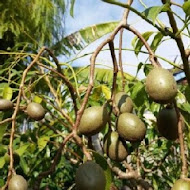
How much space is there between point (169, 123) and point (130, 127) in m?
0.08

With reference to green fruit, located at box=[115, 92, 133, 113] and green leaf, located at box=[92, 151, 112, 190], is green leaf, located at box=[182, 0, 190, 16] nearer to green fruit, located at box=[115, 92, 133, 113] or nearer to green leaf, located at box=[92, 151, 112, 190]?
green fruit, located at box=[115, 92, 133, 113]

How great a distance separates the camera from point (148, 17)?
0.70m

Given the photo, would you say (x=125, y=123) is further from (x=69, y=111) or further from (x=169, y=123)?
(x=69, y=111)

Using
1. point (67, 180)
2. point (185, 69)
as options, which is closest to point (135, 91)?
point (185, 69)

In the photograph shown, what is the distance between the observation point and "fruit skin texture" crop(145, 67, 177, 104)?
2.17 feet

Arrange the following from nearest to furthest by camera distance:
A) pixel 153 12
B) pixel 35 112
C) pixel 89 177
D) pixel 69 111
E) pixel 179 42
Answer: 1. pixel 89 177
2. pixel 153 12
3. pixel 179 42
4. pixel 35 112
5. pixel 69 111

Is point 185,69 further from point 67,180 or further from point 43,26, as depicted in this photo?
point 43,26

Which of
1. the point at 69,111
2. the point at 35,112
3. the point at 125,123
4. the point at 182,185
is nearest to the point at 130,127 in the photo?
the point at 125,123

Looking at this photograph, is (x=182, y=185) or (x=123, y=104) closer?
(x=182, y=185)

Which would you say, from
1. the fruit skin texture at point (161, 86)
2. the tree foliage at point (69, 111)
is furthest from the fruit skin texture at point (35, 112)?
the fruit skin texture at point (161, 86)

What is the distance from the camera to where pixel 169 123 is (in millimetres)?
742

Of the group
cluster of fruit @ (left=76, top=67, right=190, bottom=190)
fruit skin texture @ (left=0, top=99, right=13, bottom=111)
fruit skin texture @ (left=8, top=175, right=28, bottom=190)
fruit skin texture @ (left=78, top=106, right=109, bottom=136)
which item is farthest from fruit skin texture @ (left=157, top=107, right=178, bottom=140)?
fruit skin texture @ (left=0, top=99, right=13, bottom=111)

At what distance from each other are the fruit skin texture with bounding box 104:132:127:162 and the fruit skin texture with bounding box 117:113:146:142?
0.01m

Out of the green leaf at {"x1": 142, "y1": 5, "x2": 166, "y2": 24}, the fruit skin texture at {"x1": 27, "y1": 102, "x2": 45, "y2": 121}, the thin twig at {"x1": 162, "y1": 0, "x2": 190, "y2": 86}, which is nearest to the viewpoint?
the green leaf at {"x1": 142, "y1": 5, "x2": 166, "y2": 24}
